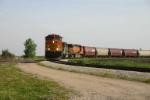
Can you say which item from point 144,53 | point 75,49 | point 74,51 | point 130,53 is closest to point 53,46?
point 74,51

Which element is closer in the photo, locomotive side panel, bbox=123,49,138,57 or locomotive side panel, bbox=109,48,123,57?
locomotive side panel, bbox=109,48,123,57

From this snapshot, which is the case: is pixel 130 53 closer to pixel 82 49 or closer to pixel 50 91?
pixel 82 49

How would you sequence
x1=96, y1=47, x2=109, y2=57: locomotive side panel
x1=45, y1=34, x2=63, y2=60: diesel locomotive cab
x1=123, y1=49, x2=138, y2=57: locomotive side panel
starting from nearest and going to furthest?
x1=45, y1=34, x2=63, y2=60: diesel locomotive cab
x1=96, y1=47, x2=109, y2=57: locomotive side panel
x1=123, y1=49, x2=138, y2=57: locomotive side panel

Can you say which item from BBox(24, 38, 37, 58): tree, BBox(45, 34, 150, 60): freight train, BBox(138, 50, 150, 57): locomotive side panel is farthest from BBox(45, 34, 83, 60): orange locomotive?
BBox(24, 38, 37, 58): tree

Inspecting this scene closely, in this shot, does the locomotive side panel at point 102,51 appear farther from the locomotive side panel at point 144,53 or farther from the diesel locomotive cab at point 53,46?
the diesel locomotive cab at point 53,46

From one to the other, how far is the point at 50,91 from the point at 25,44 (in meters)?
80.4

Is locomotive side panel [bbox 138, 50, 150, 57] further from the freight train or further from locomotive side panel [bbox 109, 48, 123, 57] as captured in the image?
locomotive side panel [bbox 109, 48, 123, 57]

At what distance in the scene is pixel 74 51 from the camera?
47438 mm

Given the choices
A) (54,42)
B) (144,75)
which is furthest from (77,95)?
(54,42)

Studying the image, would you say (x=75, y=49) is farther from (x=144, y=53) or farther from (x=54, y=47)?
(x=144, y=53)

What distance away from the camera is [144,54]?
68938mm

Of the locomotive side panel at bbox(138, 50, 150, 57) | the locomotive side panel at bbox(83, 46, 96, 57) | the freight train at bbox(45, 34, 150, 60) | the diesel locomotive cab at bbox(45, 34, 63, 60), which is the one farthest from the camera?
the locomotive side panel at bbox(138, 50, 150, 57)

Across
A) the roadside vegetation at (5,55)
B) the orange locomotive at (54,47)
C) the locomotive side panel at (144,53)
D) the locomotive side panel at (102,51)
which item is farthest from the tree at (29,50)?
the orange locomotive at (54,47)

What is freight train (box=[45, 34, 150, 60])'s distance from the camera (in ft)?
123
